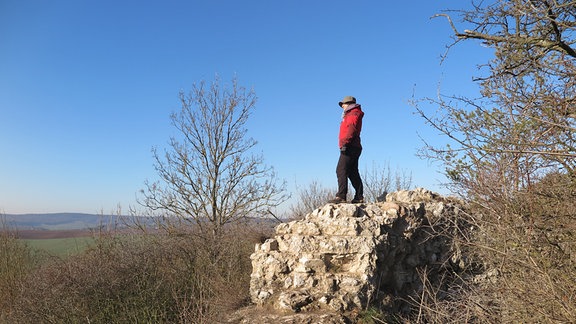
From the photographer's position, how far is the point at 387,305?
579cm

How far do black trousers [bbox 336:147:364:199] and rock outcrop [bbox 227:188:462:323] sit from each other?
28.3 inches

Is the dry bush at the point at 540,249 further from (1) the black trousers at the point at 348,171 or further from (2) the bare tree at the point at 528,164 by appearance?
(1) the black trousers at the point at 348,171

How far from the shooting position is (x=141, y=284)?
791 cm

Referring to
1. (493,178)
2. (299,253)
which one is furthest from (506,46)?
(299,253)

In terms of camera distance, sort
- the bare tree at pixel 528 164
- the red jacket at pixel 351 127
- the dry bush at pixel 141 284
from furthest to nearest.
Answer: the dry bush at pixel 141 284
the red jacket at pixel 351 127
the bare tree at pixel 528 164

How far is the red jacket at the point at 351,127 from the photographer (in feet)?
22.8

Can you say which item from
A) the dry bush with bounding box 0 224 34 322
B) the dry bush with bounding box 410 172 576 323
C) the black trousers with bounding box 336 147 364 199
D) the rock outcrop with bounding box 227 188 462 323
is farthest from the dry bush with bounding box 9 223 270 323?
the dry bush with bounding box 410 172 576 323

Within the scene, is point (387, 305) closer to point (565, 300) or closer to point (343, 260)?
point (343, 260)

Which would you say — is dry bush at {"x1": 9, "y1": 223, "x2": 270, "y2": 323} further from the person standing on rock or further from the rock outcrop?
the person standing on rock

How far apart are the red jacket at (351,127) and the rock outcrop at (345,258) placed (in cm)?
121

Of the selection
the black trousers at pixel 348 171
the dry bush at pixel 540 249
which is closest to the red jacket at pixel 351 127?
the black trousers at pixel 348 171

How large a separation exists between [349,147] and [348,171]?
0.42 m

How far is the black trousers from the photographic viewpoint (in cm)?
699

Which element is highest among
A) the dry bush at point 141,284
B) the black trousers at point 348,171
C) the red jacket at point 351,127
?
the red jacket at point 351,127
